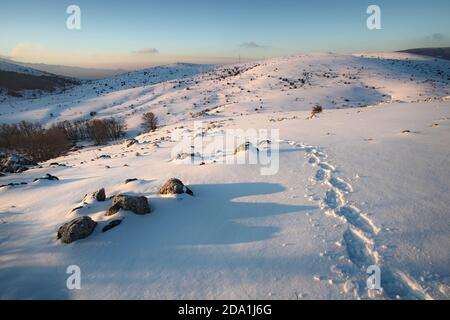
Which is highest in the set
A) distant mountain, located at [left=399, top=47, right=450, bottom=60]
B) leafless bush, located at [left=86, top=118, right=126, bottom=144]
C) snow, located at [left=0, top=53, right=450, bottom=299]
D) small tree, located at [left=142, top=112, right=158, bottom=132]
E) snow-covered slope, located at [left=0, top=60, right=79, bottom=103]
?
distant mountain, located at [left=399, top=47, right=450, bottom=60]

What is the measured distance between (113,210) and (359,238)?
6113 millimetres

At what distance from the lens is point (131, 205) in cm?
704

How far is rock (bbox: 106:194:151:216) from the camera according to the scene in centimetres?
703

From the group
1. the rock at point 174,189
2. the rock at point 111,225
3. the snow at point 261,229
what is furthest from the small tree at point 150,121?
the rock at point 111,225

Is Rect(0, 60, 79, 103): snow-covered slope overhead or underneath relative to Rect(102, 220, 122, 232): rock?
overhead

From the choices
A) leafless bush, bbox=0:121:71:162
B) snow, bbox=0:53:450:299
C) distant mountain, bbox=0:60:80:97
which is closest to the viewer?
snow, bbox=0:53:450:299

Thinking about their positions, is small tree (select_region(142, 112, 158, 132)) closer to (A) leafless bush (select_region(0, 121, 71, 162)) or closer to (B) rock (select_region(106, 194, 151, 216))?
(A) leafless bush (select_region(0, 121, 71, 162))

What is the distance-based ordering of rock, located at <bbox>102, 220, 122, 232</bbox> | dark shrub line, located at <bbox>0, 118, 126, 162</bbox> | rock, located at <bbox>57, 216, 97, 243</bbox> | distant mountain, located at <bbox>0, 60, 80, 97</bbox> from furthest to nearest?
distant mountain, located at <bbox>0, 60, 80, 97</bbox> < dark shrub line, located at <bbox>0, 118, 126, 162</bbox> < rock, located at <bbox>102, 220, 122, 232</bbox> < rock, located at <bbox>57, 216, 97, 243</bbox>

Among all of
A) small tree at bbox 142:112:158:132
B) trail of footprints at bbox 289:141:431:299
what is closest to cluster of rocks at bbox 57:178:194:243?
trail of footprints at bbox 289:141:431:299

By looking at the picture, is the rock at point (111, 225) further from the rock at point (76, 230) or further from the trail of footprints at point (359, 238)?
the trail of footprints at point (359, 238)

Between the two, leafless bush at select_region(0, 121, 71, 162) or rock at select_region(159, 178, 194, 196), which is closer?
rock at select_region(159, 178, 194, 196)

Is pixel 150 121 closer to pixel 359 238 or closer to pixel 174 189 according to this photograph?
pixel 174 189
